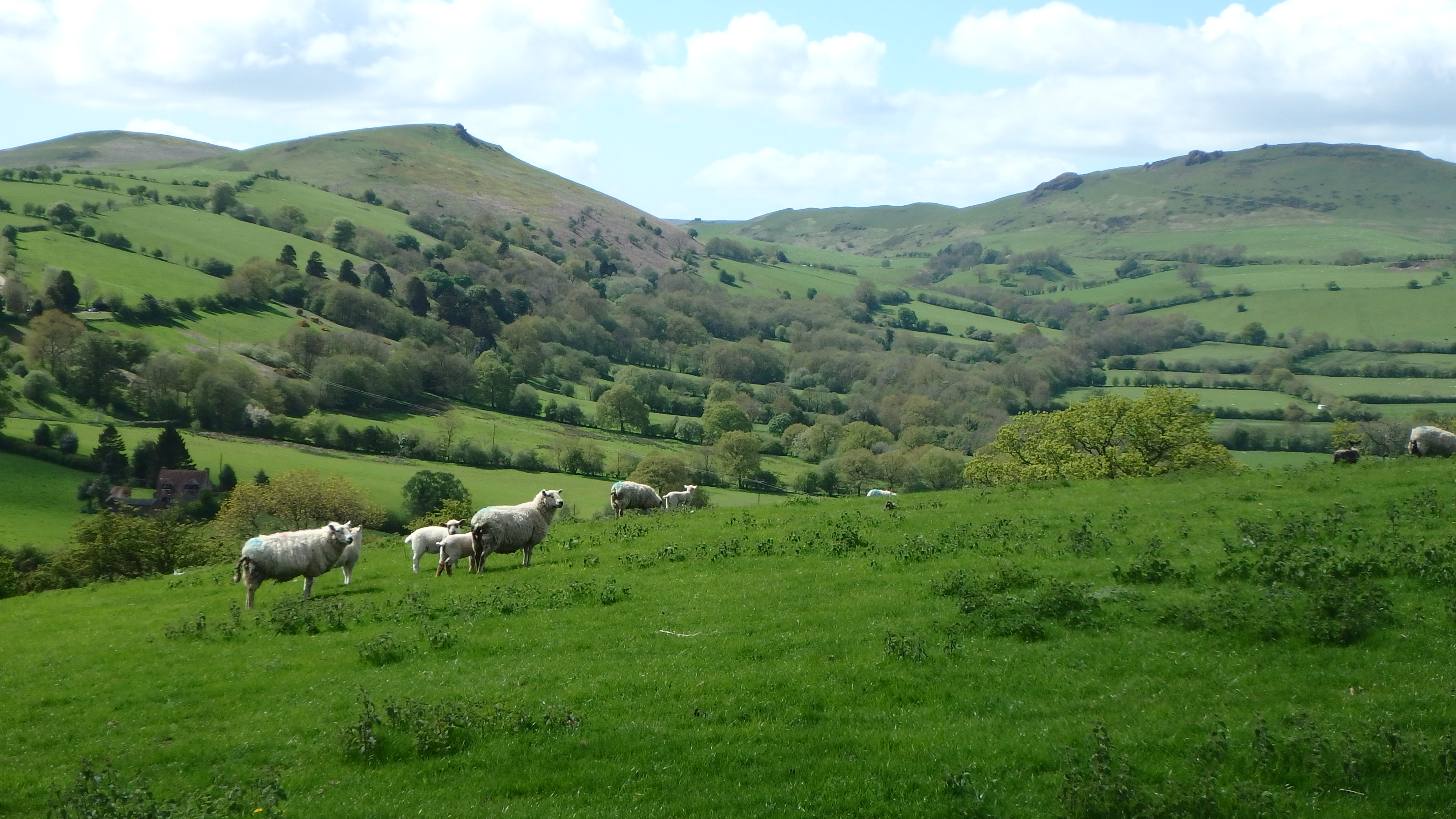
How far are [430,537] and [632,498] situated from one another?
10.5 metres

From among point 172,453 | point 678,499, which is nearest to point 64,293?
point 172,453

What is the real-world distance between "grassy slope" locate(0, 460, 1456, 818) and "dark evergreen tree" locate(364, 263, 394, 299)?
160783 millimetres

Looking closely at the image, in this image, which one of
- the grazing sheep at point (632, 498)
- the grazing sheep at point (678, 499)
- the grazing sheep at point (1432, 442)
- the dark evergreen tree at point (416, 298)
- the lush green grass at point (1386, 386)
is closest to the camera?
the grazing sheep at point (1432, 442)

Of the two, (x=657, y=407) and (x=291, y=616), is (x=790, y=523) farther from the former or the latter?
(x=657, y=407)

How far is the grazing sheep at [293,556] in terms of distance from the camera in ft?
78.4

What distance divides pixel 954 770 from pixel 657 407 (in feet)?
476

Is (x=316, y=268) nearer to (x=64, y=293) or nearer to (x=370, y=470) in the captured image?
(x=64, y=293)

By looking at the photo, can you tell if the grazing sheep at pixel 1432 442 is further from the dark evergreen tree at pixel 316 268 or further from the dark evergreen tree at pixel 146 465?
the dark evergreen tree at pixel 316 268

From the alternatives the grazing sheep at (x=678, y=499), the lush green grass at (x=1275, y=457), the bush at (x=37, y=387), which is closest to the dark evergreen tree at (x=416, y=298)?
the bush at (x=37, y=387)

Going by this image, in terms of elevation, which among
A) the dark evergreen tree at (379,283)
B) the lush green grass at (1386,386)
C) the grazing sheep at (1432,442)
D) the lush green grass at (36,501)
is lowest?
the lush green grass at (36,501)

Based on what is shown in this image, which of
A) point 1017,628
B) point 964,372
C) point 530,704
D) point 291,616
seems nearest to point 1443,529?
point 1017,628

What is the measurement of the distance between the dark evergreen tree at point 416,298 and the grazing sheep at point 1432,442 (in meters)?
162

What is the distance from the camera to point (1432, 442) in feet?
117

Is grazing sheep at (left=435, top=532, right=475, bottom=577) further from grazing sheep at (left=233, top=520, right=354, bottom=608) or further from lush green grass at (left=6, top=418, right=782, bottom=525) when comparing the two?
lush green grass at (left=6, top=418, right=782, bottom=525)
